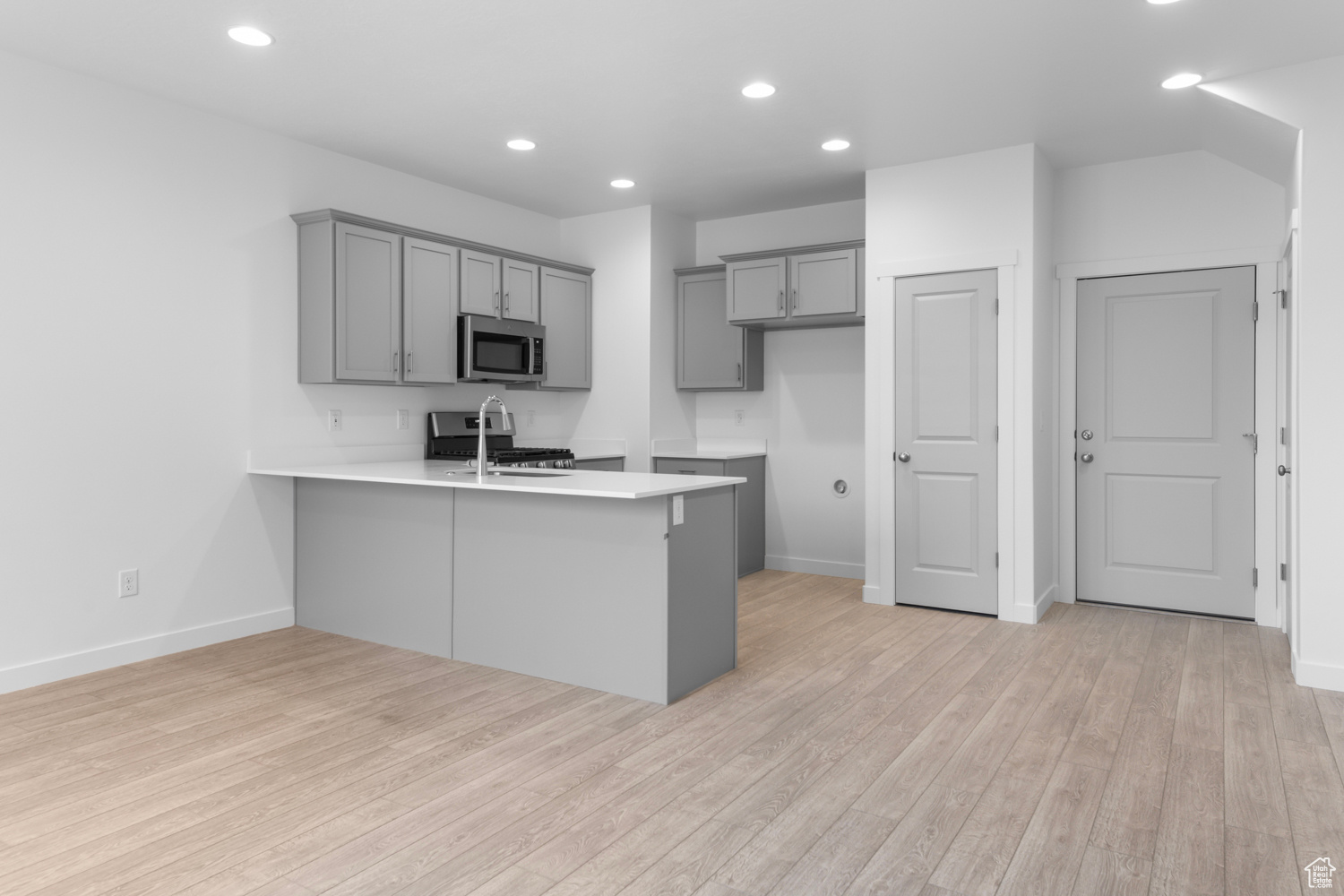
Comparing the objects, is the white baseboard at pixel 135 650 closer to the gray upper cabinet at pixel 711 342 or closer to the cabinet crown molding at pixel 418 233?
the cabinet crown molding at pixel 418 233

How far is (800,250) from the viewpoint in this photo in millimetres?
5363

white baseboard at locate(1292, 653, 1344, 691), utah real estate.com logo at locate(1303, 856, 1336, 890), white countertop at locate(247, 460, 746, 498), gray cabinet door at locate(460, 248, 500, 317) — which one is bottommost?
utah real estate.com logo at locate(1303, 856, 1336, 890)

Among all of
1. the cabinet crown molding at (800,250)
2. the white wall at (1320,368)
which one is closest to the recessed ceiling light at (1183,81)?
the white wall at (1320,368)

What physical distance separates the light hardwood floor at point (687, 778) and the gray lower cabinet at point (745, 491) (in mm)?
1877

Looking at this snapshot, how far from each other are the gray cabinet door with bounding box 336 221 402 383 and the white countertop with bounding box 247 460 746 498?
21.9 inches

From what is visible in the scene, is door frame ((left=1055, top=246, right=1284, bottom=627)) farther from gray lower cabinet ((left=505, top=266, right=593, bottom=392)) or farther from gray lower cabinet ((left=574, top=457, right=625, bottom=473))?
gray lower cabinet ((left=505, top=266, right=593, bottom=392))

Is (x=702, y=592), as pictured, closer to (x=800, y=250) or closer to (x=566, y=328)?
(x=800, y=250)

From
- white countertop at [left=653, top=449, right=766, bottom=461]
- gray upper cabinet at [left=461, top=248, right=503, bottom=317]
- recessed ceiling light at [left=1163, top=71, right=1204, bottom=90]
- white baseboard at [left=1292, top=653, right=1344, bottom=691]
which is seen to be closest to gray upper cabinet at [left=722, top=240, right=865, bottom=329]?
white countertop at [left=653, top=449, right=766, bottom=461]

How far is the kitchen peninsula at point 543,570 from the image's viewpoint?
3250 mm

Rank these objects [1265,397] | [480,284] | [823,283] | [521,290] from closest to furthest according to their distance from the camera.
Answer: [1265,397] → [480,284] → [823,283] → [521,290]

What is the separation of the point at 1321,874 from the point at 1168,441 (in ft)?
10.3

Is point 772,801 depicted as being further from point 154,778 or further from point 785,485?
point 785,485

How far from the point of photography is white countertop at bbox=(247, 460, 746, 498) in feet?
10.3

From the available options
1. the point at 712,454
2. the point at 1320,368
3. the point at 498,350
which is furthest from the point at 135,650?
the point at 1320,368
